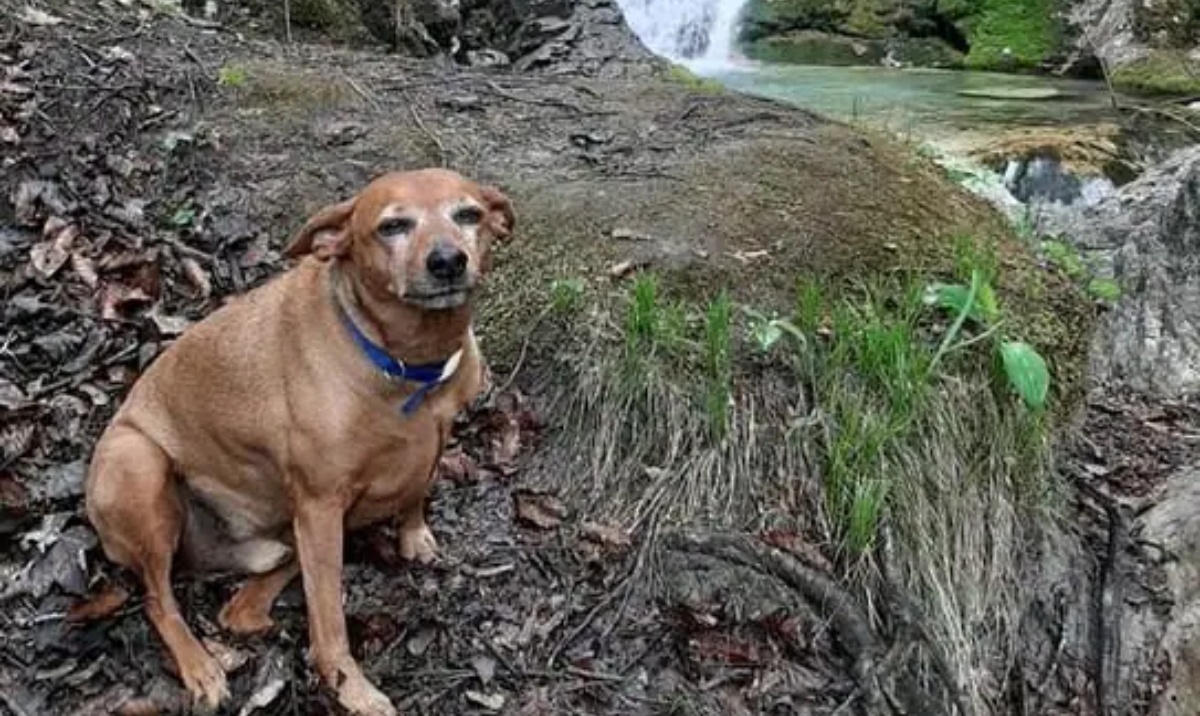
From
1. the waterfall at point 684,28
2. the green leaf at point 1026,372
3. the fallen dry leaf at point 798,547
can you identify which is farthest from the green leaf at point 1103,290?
the waterfall at point 684,28

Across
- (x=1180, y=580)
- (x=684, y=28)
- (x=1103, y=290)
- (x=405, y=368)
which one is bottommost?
(x=684, y=28)

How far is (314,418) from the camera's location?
3115 millimetres

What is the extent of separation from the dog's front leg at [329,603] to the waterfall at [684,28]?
40.4 feet

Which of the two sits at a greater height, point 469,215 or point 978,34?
point 469,215

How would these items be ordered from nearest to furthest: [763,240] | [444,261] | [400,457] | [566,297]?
[444,261] < [400,457] < [566,297] < [763,240]

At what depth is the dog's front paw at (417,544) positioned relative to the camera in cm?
360

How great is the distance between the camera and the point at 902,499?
3.74 metres

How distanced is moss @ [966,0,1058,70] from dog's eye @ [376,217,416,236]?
12.7 meters

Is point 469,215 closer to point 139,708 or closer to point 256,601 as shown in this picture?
point 256,601

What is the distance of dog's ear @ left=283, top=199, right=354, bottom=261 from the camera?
309cm

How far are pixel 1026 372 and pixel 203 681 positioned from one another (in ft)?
7.91

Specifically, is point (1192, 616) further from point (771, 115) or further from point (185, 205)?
point (185, 205)

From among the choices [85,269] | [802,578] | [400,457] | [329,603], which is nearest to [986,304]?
[802,578]

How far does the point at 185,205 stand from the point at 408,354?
2059 mm
